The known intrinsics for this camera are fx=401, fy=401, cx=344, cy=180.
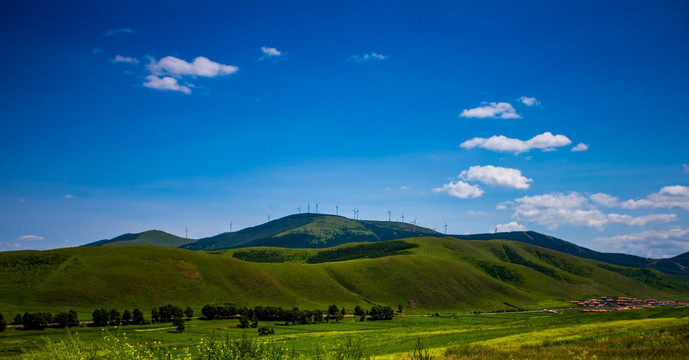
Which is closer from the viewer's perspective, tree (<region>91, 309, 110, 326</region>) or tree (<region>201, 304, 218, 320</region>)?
tree (<region>91, 309, 110, 326</region>)

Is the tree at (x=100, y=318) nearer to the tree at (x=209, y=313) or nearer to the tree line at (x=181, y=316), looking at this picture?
the tree line at (x=181, y=316)

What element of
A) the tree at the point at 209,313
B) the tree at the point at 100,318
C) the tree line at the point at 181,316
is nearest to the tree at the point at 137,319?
the tree line at the point at 181,316

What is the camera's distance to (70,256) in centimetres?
16775

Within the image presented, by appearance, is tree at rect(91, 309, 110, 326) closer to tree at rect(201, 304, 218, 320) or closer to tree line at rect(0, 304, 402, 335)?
tree line at rect(0, 304, 402, 335)

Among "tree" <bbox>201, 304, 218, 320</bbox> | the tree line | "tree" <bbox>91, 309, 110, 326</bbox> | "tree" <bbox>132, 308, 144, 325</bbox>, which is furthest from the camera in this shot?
"tree" <bbox>201, 304, 218, 320</bbox>

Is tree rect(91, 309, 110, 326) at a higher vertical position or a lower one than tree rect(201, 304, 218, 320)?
higher

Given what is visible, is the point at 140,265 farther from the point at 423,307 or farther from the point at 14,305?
the point at 423,307

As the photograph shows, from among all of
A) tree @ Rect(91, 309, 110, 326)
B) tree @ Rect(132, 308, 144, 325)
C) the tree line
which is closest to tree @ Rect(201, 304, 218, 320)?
the tree line

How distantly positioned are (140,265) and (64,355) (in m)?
164

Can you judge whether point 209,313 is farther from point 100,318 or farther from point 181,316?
point 100,318

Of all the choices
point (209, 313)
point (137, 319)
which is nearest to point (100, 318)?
point (137, 319)

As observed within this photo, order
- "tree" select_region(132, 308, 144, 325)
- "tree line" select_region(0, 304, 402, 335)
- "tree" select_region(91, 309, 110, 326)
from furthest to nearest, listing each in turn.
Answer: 1. "tree" select_region(132, 308, 144, 325)
2. "tree" select_region(91, 309, 110, 326)
3. "tree line" select_region(0, 304, 402, 335)

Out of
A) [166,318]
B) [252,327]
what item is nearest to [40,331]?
[166,318]

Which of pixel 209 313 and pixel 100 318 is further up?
pixel 100 318
